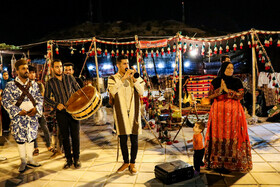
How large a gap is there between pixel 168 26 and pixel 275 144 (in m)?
16.0

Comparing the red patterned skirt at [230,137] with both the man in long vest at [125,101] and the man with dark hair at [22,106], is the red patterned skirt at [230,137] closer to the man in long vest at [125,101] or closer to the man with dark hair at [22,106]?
the man in long vest at [125,101]

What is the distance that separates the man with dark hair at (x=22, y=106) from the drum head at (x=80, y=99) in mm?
727

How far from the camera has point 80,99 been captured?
3941mm

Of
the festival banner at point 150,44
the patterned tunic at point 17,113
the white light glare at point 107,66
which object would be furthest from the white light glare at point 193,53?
the patterned tunic at point 17,113

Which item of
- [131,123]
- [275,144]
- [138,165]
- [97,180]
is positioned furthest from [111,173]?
[275,144]

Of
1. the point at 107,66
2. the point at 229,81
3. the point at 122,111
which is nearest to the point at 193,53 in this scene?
the point at 107,66

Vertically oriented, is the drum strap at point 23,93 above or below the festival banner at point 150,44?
below

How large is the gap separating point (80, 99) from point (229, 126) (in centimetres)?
269

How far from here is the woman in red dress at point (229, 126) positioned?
350 cm

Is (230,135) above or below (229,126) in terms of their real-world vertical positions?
below

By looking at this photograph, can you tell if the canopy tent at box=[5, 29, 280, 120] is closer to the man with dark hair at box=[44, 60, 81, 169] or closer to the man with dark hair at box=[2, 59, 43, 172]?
the man with dark hair at box=[44, 60, 81, 169]

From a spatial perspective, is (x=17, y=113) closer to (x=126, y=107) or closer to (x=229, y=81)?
(x=126, y=107)

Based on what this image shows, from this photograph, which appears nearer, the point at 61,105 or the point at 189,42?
the point at 61,105

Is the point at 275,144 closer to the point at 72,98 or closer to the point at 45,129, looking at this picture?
the point at 72,98
